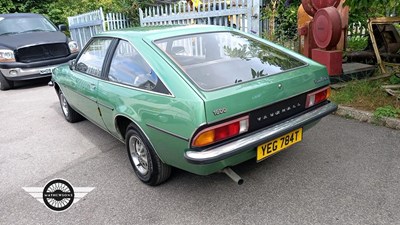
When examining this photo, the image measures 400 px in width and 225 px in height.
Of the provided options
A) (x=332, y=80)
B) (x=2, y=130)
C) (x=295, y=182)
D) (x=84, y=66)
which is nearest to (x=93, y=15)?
(x=2, y=130)

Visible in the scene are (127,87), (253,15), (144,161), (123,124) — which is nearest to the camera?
(127,87)

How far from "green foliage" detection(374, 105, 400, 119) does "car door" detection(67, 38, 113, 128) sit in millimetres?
3362

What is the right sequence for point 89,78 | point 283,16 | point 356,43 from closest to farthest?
point 89,78, point 356,43, point 283,16

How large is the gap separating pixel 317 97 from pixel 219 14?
15.1ft

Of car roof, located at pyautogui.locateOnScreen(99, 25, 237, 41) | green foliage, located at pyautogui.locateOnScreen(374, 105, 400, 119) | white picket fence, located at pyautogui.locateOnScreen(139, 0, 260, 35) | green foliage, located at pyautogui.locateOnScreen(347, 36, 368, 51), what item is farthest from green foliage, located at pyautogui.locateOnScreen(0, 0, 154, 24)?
green foliage, located at pyautogui.locateOnScreen(374, 105, 400, 119)

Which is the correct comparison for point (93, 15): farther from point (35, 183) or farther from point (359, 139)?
point (359, 139)

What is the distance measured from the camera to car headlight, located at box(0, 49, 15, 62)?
755 cm

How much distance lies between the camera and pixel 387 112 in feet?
13.2

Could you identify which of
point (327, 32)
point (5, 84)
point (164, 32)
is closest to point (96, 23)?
point (5, 84)

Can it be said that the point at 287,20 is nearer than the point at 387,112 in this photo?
No

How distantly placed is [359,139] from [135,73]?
105 inches

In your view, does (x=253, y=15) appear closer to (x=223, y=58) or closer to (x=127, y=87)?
(x=223, y=58)

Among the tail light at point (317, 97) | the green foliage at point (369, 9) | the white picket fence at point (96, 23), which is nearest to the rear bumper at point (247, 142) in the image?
the tail light at point (317, 97)

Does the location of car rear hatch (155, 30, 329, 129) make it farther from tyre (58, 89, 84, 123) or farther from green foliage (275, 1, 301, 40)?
green foliage (275, 1, 301, 40)
